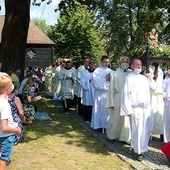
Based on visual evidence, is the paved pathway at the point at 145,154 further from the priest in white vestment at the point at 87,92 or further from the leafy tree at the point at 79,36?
the leafy tree at the point at 79,36

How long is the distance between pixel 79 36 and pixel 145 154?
29.5 m

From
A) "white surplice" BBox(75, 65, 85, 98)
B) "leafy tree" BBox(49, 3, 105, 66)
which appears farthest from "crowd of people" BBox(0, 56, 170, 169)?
"leafy tree" BBox(49, 3, 105, 66)

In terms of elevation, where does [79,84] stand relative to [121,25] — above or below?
below

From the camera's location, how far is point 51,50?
3125 centimetres

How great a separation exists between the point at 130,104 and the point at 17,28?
6.29 meters

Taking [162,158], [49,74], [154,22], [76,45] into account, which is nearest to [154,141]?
[162,158]

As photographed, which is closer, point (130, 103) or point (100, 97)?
point (130, 103)

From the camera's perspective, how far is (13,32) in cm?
1094

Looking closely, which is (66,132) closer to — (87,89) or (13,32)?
(87,89)

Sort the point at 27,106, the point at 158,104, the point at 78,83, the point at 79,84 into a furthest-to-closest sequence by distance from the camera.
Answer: the point at 78,83 < the point at 79,84 < the point at 27,106 < the point at 158,104

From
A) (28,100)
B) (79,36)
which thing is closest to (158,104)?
(28,100)

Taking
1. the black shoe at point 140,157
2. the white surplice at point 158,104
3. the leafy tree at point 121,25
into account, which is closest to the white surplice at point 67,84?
the white surplice at point 158,104

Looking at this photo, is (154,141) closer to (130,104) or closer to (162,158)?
(162,158)

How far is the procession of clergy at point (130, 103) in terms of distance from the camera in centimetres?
598
